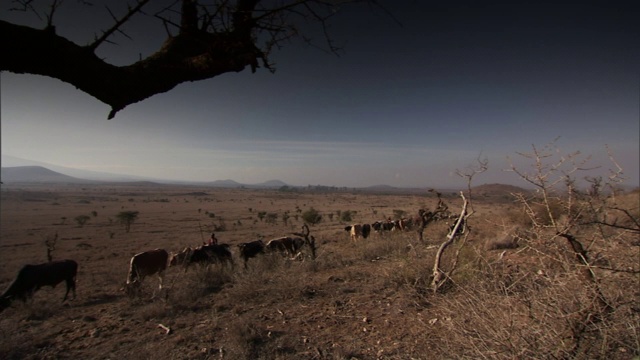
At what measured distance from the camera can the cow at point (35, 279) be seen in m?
7.70

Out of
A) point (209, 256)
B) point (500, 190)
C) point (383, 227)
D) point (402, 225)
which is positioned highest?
point (500, 190)

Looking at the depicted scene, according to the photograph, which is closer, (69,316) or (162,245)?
(69,316)

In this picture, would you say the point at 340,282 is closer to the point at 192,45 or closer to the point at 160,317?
the point at 160,317

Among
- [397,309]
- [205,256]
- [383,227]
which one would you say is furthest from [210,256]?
[383,227]

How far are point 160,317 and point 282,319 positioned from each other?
A: 2666 millimetres

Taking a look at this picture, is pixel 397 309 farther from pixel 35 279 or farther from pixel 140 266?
pixel 35 279

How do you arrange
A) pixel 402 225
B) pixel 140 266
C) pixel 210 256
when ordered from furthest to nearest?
pixel 402 225 → pixel 210 256 → pixel 140 266

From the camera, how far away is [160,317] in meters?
6.23

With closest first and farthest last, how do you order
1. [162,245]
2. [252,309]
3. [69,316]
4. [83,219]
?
Result: [252,309] < [69,316] < [162,245] < [83,219]

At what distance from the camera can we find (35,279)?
835 cm

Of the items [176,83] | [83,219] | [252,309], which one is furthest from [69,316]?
[83,219]

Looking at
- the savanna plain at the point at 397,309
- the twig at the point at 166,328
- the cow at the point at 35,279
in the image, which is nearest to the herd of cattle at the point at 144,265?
the cow at the point at 35,279

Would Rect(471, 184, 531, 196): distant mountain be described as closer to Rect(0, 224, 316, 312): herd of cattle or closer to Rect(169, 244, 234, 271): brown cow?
Rect(0, 224, 316, 312): herd of cattle

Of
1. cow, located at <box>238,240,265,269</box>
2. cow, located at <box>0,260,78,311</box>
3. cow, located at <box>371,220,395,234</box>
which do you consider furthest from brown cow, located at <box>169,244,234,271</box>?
cow, located at <box>371,220,395,234</box>
